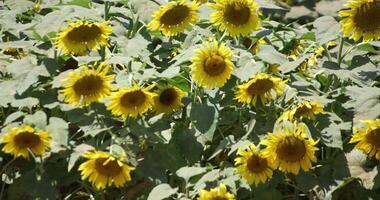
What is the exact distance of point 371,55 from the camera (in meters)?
2.83

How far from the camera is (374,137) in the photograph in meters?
2.17

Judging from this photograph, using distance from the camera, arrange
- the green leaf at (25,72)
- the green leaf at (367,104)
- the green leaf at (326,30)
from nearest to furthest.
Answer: the green leaf at (367,104) < the green leaf at (25,72) < the green leaf at (326,30)

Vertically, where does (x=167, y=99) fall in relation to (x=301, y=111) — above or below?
below

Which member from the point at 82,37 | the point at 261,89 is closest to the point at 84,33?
the point at 82,37

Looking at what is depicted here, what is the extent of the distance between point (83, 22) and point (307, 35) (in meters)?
0.99

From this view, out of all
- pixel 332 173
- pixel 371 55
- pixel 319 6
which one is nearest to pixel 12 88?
pixel 332 173

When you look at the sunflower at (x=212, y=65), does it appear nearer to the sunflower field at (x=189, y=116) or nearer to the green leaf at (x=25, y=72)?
the sunflower field at (x=189, y=116)

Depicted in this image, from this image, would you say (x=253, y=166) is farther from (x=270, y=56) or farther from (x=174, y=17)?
(x=174, y=17)

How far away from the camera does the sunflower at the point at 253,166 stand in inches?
84.0

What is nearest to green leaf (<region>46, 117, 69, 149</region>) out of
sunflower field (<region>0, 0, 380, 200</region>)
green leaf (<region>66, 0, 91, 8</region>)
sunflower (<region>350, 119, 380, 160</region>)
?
sunflower field (<region>0, 0, 380, 200</region>)

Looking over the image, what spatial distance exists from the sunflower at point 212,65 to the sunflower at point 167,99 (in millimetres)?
104

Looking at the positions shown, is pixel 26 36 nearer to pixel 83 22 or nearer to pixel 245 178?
pixel 83 22

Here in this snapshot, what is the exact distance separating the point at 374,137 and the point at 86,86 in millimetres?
1020

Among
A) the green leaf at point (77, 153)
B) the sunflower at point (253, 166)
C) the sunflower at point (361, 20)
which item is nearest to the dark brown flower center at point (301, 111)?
the sunflower at point (253, 166)
